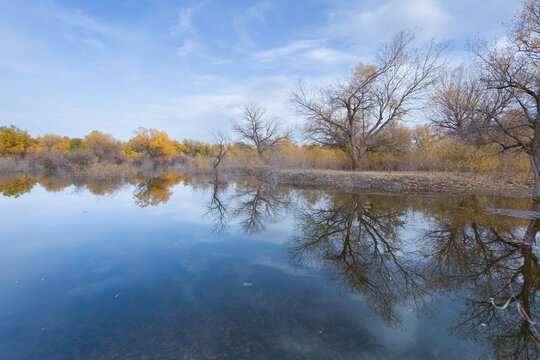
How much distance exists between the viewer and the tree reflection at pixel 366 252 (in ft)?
12.6

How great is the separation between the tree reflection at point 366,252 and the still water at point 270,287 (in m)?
0.04

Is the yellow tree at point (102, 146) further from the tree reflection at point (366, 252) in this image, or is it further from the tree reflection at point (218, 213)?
the tree reflection at point (366, 252)

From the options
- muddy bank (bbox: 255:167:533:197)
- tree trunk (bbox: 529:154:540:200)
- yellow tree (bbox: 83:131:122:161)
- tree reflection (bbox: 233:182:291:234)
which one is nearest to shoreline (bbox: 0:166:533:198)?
muddy bank (bbox: 255:167:533:197)

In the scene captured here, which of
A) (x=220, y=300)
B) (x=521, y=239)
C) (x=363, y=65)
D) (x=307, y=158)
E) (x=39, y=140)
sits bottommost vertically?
(x=220, y=300)

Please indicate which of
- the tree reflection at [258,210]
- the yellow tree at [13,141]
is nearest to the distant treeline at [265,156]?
the yellow tree at [13,141]

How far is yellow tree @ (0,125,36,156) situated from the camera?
34372 millimetres

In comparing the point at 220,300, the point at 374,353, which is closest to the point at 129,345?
the point at 220,300

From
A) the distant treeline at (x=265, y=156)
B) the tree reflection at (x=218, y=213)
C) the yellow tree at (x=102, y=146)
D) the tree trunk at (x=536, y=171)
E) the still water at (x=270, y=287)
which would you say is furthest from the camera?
the yellow tree at (x=102, y=146)

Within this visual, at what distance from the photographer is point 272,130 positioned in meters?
31.8

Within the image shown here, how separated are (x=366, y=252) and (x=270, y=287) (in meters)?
2.72

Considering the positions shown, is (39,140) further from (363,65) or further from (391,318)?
(391,318)

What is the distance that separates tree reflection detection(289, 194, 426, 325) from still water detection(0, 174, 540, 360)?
40 mm

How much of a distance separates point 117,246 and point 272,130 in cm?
2773

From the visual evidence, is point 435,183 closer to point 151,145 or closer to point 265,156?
point 265,156
